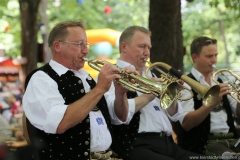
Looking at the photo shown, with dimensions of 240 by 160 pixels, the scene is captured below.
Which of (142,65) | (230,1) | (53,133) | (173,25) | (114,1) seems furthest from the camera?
(114,1)

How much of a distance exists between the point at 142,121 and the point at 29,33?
6.27m

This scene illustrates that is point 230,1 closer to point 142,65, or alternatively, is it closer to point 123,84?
point 142,65

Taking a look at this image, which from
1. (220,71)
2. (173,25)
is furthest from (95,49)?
(220,71)

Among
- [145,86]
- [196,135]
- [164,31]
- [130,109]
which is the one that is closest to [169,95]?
[145,86]

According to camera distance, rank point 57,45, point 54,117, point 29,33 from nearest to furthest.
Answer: point 54,117
point 57,45
point 29,33

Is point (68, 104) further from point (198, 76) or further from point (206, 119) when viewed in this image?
point (198, 76)

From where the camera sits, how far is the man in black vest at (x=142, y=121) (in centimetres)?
404

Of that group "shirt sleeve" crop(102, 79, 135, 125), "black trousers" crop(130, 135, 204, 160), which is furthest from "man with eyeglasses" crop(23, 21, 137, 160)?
"black trousers" crop(130, 135, 204, 160)

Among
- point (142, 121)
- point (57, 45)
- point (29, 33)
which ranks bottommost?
point (142, 121)

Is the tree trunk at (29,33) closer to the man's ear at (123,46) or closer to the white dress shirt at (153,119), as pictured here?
the man's ear at (123,46)

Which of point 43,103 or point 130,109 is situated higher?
point 43,103

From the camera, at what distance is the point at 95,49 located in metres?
17.8

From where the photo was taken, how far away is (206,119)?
489cm

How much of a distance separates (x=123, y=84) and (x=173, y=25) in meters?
2.52
